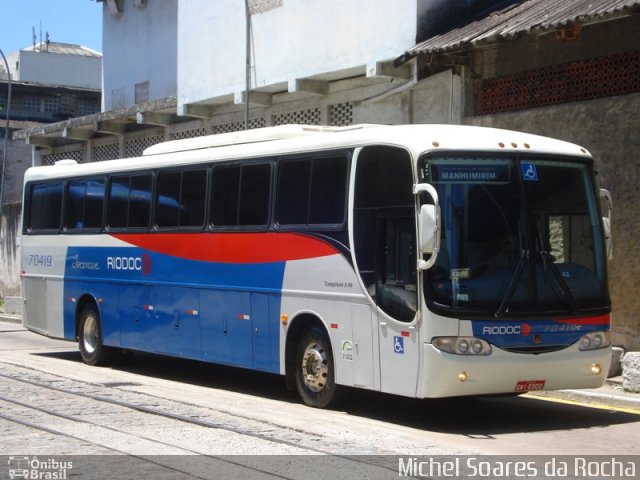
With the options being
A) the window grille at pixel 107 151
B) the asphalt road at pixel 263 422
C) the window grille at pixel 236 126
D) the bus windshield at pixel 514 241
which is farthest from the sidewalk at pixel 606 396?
the window grille at pixel 107 151

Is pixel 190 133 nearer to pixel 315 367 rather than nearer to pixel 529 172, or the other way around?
pixel 315 367

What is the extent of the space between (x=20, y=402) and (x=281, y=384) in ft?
12.6

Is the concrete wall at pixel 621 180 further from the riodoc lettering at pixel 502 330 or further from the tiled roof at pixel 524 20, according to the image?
the riodoc lettering at pixel 502 330

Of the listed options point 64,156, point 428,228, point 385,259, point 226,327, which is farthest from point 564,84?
point 64,156

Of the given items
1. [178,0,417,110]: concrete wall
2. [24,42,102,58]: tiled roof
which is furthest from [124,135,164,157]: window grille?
[24,42,102,58]: tiled roof

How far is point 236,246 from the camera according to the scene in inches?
517

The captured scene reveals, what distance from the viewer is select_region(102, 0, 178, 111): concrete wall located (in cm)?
2605

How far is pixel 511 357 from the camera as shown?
10.2 metres

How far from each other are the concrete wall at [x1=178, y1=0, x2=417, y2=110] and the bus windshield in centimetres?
696

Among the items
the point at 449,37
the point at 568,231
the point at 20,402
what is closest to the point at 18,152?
the point at 449,37

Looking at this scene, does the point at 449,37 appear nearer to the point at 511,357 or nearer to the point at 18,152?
the point at 511,357

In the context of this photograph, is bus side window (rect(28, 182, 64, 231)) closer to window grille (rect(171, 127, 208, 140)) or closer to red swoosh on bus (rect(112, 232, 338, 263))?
red swoosh on bus (rect(112, 232, 338, 263))

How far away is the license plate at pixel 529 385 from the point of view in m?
10.3

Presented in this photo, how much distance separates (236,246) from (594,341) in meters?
4.60
